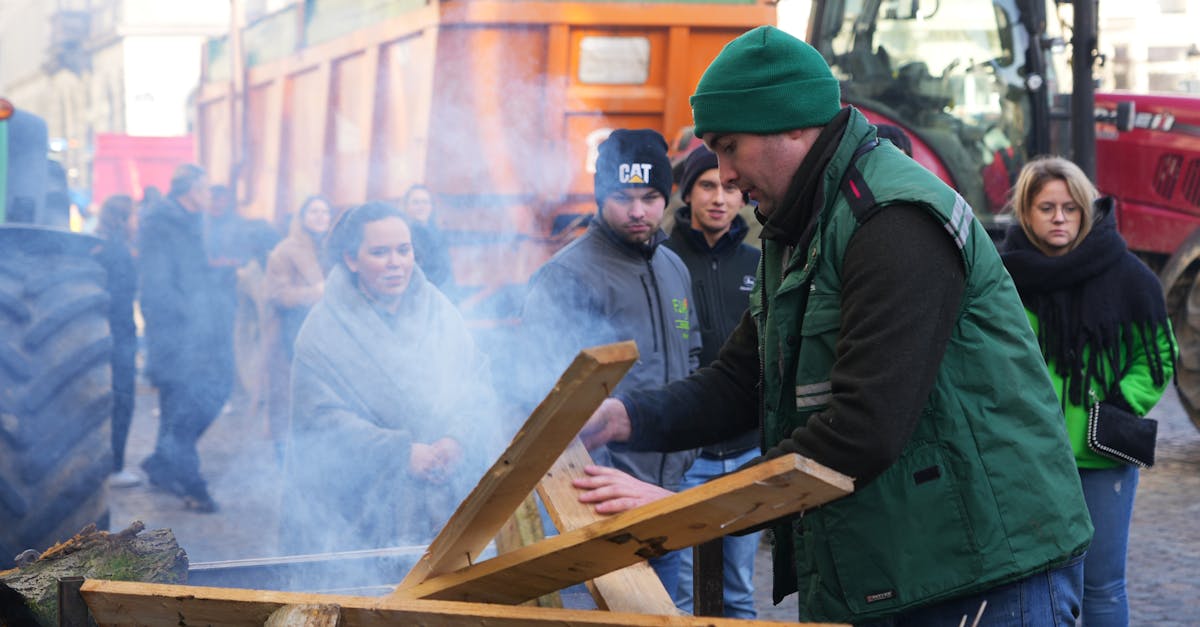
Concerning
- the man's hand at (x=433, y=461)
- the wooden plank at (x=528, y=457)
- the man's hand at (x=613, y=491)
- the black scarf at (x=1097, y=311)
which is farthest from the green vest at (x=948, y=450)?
the man's hand at (x=433, y=461)

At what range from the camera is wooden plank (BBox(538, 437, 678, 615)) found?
86.3 inches

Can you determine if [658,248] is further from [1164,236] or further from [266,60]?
[266,60]

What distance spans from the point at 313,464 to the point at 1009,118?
570 cm

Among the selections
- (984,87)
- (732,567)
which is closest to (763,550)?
(732,567)

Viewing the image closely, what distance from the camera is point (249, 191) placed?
11.5 metres

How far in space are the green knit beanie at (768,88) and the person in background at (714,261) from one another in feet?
7.24

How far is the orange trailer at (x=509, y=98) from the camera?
7793 millimetres

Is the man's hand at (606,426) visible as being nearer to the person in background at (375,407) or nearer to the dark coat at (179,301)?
the person in background at (375,407)

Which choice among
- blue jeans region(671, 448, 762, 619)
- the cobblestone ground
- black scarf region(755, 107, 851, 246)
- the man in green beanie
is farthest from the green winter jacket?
black scarf region(755, 107, 851, 246)

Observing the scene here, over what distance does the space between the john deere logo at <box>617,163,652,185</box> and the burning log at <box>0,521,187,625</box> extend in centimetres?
185

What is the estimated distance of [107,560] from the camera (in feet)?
8.29

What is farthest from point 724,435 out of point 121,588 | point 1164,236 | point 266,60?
point 266,60

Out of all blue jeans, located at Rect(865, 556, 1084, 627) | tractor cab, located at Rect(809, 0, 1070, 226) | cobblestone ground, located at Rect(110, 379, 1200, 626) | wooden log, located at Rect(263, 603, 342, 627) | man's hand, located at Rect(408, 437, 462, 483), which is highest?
tractor cab, located at Rect(809, 0, 1070, 226)

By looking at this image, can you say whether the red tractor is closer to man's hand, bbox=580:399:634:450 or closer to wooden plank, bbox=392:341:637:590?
man's hand, bbox=580:399:634:450
